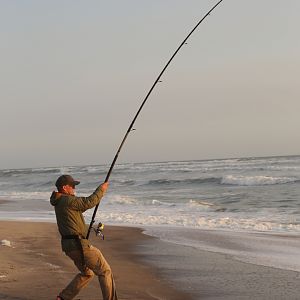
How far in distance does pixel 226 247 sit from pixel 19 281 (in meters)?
4.04

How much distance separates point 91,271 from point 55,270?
2.30 metres

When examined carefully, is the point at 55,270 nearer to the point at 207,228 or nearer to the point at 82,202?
the point at 82,202

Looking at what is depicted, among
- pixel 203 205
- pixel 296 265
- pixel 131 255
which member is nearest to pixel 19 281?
pixel 131 255

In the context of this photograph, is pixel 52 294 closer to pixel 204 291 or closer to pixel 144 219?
pixel 204 291

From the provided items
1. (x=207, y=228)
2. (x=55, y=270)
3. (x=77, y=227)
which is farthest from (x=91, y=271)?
(x=207, y=228)

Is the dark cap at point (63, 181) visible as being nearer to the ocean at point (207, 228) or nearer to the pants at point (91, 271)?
the pants at point (91, 271)

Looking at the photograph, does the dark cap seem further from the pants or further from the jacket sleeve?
the pants

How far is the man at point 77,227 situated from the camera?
14.0ft

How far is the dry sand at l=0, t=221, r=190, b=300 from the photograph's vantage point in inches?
219

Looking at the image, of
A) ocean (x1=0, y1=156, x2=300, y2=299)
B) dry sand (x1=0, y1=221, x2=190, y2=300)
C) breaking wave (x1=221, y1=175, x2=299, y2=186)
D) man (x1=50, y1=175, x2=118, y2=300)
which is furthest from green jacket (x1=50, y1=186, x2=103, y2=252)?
breaking wave (x1=221, y1=175, x2=299, y2=186)

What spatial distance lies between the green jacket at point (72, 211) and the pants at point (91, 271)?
0.09m

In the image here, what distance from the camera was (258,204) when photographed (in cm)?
1667

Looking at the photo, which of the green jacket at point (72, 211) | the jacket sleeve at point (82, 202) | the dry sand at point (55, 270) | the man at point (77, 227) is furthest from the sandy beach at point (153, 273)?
the jacket sleeve at point (82, 202)

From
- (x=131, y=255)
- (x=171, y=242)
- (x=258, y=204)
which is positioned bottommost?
(x=258, y=204)
